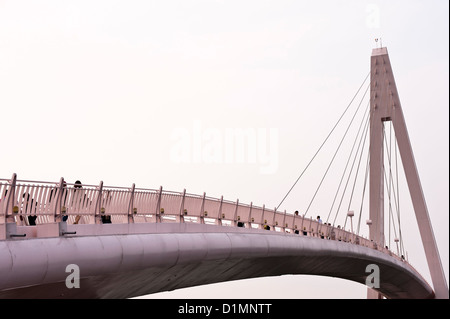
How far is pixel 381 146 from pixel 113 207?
36.9 m

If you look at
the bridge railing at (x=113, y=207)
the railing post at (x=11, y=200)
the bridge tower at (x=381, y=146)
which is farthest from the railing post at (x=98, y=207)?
the bridge tower at (x=381, y=146)

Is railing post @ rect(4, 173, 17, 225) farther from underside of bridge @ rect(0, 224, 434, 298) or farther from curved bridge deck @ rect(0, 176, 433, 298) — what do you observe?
underside of bridge @ rect(0, 224, 434, 298)

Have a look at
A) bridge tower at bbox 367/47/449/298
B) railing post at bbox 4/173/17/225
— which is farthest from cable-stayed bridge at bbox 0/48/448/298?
bridge tower at bbox 367/47/449/298

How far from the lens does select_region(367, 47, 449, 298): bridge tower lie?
49312 mm

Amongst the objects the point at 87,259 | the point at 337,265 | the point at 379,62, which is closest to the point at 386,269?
the point at 337,265

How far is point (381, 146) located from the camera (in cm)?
4972

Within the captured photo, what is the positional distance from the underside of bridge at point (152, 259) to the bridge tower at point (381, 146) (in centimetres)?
1886

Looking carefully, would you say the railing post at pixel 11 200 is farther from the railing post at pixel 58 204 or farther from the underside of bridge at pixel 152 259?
the railing post at pixel 58 204

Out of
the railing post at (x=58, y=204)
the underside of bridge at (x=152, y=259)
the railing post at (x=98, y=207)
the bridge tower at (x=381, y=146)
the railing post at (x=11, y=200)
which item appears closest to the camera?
the underside of bridge at (x=152, y=259)

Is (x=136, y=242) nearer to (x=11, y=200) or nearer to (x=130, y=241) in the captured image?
(x=130, y=241)

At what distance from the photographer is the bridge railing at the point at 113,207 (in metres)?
11.8

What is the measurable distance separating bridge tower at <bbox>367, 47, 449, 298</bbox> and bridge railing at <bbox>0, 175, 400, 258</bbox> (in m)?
24.8

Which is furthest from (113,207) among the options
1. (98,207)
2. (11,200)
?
(11,200)

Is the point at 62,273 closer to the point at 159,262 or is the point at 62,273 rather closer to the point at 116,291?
the point at 159,262
